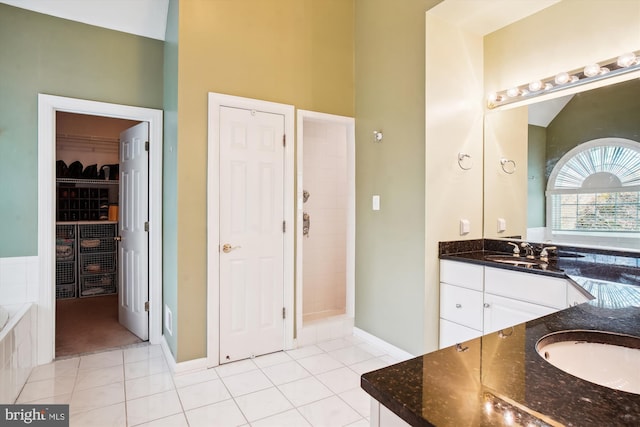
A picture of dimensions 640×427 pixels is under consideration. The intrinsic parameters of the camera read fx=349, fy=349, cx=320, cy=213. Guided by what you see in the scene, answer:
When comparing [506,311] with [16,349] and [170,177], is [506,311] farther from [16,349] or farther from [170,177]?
[16,349]

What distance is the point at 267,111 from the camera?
2.96 meters

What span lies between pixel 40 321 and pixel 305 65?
3084 millimetres

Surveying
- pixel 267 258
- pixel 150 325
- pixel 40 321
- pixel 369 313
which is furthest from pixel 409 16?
pixel 40 321

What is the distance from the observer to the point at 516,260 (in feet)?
8.35

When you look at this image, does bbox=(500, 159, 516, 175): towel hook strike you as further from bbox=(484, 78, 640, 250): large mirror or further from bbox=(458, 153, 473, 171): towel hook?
bbox=(458, 153, 473, 171): towel hook

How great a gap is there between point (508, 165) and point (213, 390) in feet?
9.37

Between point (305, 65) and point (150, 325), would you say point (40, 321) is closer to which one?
point (150, 325)

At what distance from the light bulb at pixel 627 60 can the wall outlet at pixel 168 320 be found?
3.61 m

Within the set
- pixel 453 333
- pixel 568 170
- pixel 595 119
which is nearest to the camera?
pixel 595 119

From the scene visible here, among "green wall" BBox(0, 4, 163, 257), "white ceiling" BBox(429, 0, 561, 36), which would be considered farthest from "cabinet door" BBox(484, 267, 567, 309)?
"green wall" BBox(0, 4, 163, 257)

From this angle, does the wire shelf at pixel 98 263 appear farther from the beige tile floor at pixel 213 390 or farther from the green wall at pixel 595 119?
the green wall at pixel 595 119

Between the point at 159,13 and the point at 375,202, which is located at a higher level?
the point at 159,13

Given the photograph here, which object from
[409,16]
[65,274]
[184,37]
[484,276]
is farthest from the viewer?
[65,274]

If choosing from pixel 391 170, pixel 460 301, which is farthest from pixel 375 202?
pixel 460 301
